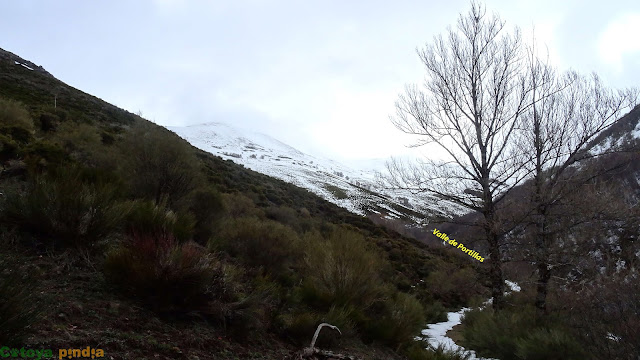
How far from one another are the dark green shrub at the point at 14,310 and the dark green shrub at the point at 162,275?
1235 mm

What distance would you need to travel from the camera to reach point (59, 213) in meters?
3.66

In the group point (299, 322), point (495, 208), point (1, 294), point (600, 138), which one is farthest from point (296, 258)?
point (600, 138)

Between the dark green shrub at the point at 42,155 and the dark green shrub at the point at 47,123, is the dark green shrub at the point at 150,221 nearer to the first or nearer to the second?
the dark green shrub at the point at 42,155

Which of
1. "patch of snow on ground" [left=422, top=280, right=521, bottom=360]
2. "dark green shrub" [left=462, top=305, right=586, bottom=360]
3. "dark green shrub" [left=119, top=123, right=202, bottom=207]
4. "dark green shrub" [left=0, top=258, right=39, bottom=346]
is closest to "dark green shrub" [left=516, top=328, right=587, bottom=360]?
"dark green shrub" [left=462, top=305, right=586, bottom=360]

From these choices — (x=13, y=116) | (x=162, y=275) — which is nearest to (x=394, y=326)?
(x=162, y=275)

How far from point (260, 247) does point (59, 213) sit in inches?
171

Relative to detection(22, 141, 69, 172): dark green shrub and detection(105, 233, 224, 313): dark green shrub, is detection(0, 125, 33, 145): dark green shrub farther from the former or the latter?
detection(105, 233, 224, 313): dark green shrub

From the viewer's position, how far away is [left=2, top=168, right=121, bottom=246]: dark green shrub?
362cm

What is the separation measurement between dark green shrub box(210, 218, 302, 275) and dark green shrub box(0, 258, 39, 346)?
519 centimetres

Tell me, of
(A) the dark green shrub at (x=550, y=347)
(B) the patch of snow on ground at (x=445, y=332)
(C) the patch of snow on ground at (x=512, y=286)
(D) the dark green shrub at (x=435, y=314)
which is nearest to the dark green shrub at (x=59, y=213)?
(B) the patch of snow on ground at (x=445, y=332)

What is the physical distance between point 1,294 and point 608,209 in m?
10.1

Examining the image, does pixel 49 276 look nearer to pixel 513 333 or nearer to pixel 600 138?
pixel 513 333

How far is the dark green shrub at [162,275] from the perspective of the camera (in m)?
3.33

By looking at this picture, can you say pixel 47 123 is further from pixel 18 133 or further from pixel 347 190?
pixel 347 190
